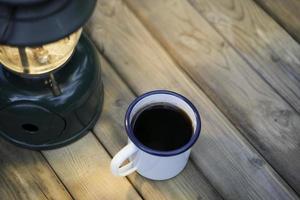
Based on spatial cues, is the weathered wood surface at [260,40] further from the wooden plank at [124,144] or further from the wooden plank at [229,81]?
the wooden plank at [124,144]

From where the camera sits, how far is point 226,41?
0.99 meters

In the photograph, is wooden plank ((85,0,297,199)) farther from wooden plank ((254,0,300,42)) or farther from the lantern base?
wooden plank ((254,0,300,42))

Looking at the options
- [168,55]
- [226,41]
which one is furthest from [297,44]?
[168,55]

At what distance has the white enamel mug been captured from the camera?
2.54 ft

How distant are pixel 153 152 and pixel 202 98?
214 mm

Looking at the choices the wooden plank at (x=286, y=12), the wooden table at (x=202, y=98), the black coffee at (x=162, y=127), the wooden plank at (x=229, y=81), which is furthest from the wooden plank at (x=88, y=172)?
the wooden plank at (x=286, y=12)

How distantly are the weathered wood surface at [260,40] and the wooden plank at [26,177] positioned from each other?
0.40 m

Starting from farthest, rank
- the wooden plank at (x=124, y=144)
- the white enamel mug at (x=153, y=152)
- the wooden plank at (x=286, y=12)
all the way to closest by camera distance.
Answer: the wooden plank at (x=286, y=12) → the wooden plank at (x=124, y=144) → the white enamel mug at (x=153, y=152)

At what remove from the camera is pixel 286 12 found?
1.02 m

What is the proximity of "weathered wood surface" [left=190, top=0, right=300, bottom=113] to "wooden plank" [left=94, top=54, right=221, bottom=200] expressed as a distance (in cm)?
21

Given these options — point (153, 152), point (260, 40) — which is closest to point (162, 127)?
point (153, 152)

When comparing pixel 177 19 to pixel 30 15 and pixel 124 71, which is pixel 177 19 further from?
pixel 30 15

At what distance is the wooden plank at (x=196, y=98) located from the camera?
2.93 feet

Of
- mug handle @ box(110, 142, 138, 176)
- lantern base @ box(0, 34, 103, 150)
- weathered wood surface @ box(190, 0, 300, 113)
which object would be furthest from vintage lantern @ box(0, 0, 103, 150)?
weathered wood surface @ box(190, 0, 300, 113)
